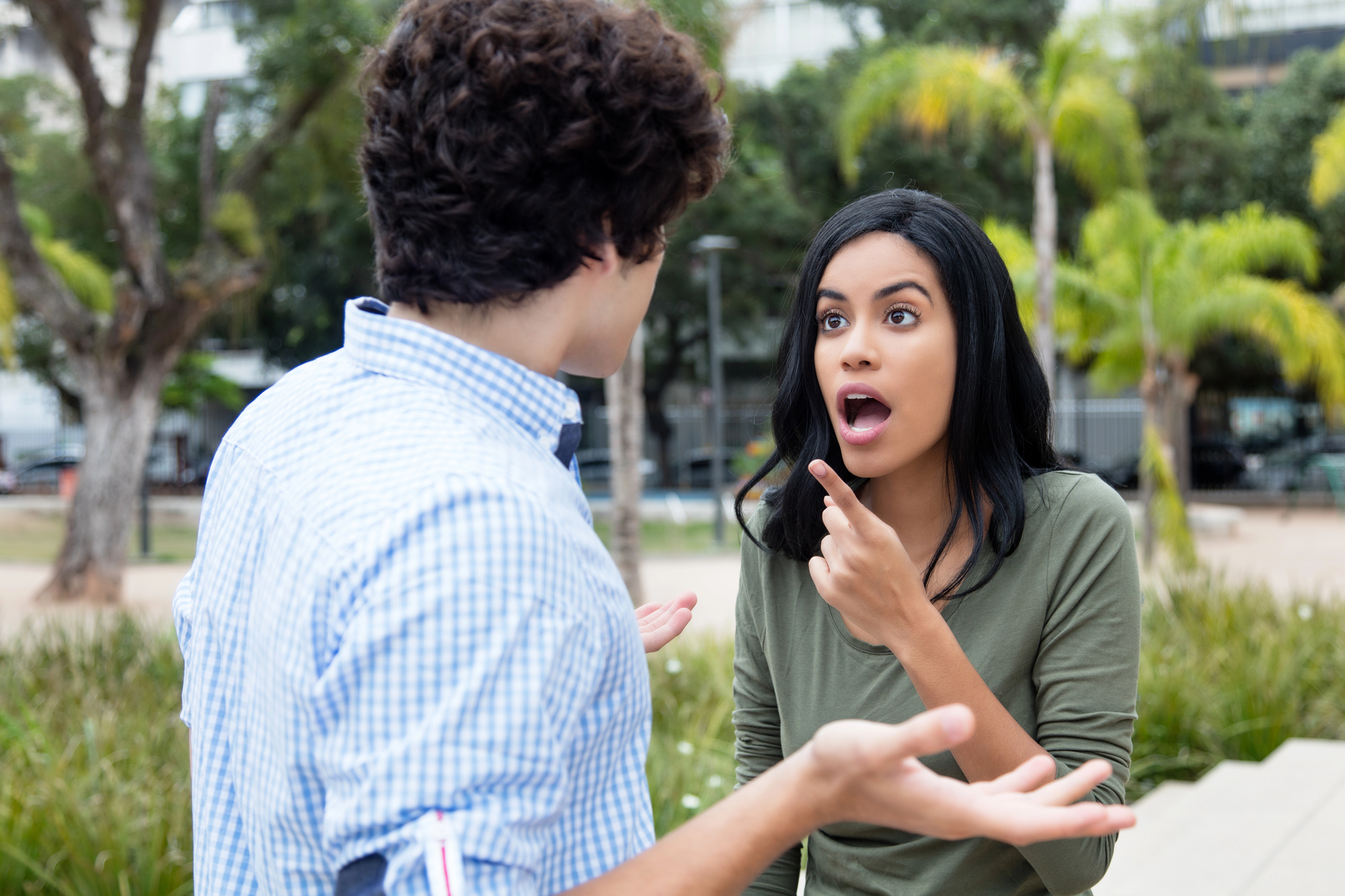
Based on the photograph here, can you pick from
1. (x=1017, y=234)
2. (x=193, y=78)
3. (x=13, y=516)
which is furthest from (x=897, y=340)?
(x=193, y=78)

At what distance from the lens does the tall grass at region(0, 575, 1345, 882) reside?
3355 millimetres

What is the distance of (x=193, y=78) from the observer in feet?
129

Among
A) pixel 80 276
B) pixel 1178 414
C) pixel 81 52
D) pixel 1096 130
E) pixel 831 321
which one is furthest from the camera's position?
pixel 1178 414

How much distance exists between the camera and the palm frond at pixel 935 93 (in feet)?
42.3

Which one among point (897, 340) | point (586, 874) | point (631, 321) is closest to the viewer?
point (586, 874)

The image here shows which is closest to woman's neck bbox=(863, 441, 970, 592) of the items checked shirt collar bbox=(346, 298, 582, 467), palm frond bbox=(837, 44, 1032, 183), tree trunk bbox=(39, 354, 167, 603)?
checked shirt collar bbox=(346, 298, 582, 467)

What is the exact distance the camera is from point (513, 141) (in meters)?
1.04

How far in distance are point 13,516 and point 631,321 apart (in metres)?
28.7

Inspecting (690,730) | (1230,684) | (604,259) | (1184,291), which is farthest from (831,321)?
(1184,291)

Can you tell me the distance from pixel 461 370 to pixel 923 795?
522mm

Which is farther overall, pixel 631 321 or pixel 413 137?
pixel 631 321

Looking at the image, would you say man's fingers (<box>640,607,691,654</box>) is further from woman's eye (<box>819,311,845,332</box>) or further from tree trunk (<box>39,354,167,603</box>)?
tree trunk (<box>39,354,167,603</box>)

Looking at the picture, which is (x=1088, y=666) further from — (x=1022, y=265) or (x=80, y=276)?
(x=80, y=276)

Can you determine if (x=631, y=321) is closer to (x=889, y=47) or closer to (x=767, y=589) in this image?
(x=767, y=589)
